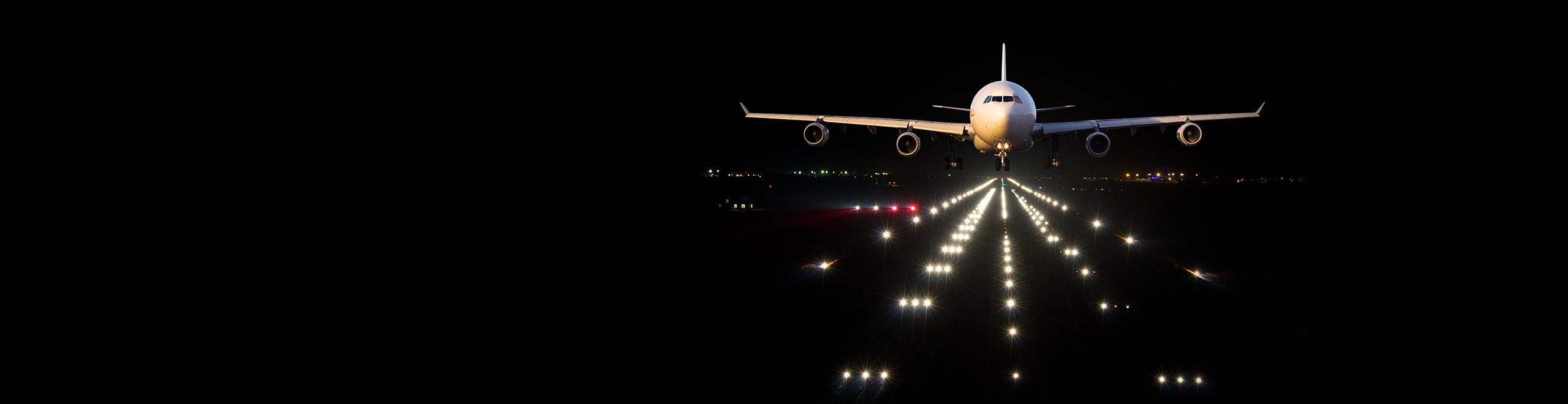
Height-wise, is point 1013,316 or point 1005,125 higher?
point 1005,125

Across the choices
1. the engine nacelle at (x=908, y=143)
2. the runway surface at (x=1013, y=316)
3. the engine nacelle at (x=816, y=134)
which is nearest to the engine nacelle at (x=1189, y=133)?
the runway surface at (x=1013, y=316)

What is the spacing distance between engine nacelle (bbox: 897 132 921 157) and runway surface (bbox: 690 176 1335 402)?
11.1 feet

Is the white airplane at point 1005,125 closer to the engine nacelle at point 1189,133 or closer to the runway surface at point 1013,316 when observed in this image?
the engine nacelle at point 1189,133

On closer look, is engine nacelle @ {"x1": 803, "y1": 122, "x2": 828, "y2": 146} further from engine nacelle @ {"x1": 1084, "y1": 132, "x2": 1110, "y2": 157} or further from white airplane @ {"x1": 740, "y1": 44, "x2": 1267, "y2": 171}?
engine nacelle @ {"x1": 1084, "y1": 132, "x2": 1110, "y2": 157}

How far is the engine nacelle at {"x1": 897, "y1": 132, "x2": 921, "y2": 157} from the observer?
2217cm

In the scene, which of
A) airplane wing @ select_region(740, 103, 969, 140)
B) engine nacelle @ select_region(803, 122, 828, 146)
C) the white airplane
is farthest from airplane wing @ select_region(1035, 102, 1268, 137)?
engine nacelle @ select_region(803, 122, 828, 146)

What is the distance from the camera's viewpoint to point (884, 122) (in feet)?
72.4

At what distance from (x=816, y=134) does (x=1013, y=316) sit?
13.2 meters

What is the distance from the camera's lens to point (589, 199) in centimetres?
3344

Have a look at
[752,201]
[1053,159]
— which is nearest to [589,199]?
[752,201]

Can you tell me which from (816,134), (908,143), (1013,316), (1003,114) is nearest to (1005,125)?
(1003,114)

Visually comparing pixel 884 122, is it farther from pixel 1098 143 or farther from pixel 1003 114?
pixel 1098 143

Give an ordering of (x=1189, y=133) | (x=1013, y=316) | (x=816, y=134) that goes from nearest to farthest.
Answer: (x=1013, y=316) → (x=1189, y=133) → (x=816, y=134)

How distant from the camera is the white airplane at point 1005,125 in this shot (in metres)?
18.3
